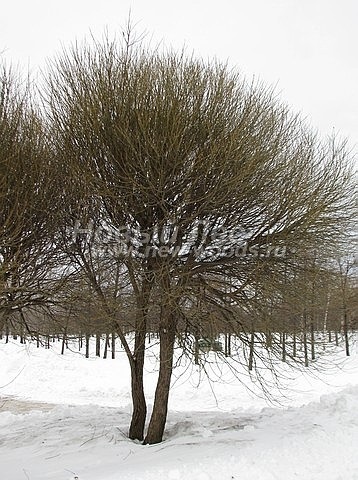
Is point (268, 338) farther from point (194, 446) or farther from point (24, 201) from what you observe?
point (24, 201)

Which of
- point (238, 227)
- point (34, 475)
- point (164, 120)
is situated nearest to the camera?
point (34, 475)

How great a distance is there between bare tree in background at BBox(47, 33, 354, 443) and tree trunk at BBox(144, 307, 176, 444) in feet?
0.06

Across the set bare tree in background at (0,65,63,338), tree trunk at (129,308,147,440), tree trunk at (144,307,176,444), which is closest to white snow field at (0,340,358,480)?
tree trunk at (144,307,176,444)

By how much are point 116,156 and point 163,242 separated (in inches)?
62.8

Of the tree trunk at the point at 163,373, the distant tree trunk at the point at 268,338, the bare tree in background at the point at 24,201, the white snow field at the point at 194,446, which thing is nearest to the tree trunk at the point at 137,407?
the white snow field at the point at 194,446

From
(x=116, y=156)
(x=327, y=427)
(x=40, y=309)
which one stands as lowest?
(x=327, y=427)

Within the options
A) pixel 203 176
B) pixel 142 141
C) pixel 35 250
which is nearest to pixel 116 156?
pixel 142 141

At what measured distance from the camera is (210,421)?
9039mm

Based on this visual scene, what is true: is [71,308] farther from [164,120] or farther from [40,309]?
[164,120]

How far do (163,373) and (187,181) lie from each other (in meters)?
3.40

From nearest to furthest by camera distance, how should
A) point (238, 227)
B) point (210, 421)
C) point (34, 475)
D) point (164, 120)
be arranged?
point (34, 475)
point (164, 120)
point (238, 227)
point (210, 421)

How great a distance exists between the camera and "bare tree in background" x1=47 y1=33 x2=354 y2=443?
6949 millimetres

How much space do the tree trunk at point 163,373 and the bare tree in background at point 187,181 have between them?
0.02m

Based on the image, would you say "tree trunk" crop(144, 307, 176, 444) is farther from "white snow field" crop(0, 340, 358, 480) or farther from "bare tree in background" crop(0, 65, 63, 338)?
"bare tree in background" crop(0, 65, 63, 338)
